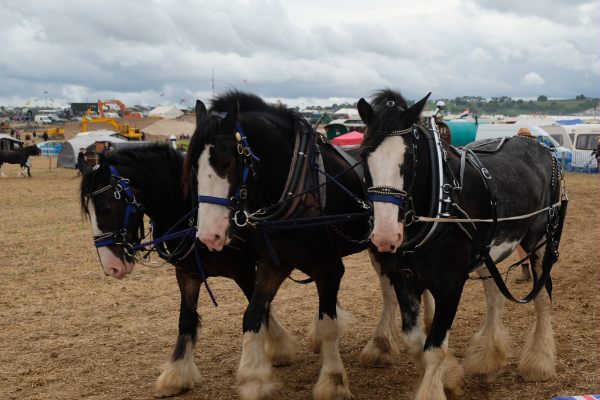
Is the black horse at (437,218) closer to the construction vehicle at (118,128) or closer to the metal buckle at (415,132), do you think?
the metal buckle at (415,132)

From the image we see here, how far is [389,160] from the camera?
3.59 metres

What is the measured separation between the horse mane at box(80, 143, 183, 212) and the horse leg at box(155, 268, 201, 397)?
0.78 metres

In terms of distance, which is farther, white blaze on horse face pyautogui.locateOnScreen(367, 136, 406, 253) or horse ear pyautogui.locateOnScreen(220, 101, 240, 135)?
horse ear pyautogui.locateOnScreen(220, 101, 240, 135)

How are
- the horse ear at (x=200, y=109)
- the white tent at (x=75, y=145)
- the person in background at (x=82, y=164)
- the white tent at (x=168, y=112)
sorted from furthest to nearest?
1. the white tent at (x=168, y=112)
2. the white tent at (x=75, y=145)
3. the person in background at (x=82, y=164)
4. the horse ear at (x=200, y=109)

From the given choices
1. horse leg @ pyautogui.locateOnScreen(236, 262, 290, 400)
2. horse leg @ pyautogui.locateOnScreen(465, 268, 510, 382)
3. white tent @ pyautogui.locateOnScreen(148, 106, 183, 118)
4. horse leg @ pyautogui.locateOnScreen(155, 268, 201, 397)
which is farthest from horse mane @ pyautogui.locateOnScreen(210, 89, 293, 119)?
Answer: white tent @ pyautogui.locateOnScreen(148, 106, 183, 118)

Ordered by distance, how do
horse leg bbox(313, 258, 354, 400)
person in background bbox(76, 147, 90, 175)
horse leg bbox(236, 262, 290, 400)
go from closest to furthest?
horse leg bbox(236, 262, 290, 400)
horse leg bbox(313, 258, 354, 400)
person in background bbox(76, 147, 90, 175)

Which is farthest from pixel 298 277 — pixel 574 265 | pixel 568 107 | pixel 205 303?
pixel 568 107

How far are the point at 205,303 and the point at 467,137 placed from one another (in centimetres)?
1774

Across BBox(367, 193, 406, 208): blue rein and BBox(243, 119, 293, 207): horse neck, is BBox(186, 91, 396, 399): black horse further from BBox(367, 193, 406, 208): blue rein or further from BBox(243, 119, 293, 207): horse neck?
BBox(367, 193, 406, 208): blue rein

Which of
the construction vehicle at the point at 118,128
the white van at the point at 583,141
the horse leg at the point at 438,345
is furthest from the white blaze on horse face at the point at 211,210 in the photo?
Result: the construction vehicle at the point at 118,128

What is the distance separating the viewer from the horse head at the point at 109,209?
4.48 meters

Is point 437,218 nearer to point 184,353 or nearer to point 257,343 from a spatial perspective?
point 257,343

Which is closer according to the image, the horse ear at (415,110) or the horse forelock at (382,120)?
the horse forelock at (382,120)

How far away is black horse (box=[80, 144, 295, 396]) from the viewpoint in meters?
4.50
